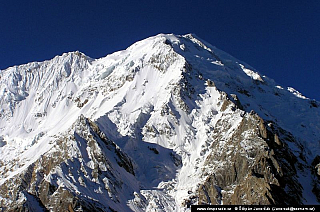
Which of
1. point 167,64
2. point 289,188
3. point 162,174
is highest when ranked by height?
point 167,64

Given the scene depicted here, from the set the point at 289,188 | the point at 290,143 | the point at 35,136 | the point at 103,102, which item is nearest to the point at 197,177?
the point at 289,188

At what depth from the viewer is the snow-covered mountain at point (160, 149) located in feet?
368

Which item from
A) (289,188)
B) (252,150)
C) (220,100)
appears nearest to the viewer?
(289,188)

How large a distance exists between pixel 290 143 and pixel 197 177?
38772 millimetres

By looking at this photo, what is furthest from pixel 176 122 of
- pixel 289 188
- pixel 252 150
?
pixel 289 188

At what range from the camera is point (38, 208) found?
9631 cm

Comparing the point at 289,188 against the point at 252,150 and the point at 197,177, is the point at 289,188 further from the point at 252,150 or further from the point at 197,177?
the point at 197,177

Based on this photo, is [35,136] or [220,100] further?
[35,136]

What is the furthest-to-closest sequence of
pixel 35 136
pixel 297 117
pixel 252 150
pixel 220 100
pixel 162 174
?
1. pixel 297 117
2. pixel 35 136
3. pixel 220 100
4. pixel 162 174
5. pixel 252 150

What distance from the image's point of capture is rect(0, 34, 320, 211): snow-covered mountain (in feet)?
368

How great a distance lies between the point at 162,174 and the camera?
131750mm

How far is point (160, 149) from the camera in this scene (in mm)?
140500

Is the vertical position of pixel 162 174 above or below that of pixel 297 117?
below

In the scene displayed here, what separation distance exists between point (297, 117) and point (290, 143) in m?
37.2
